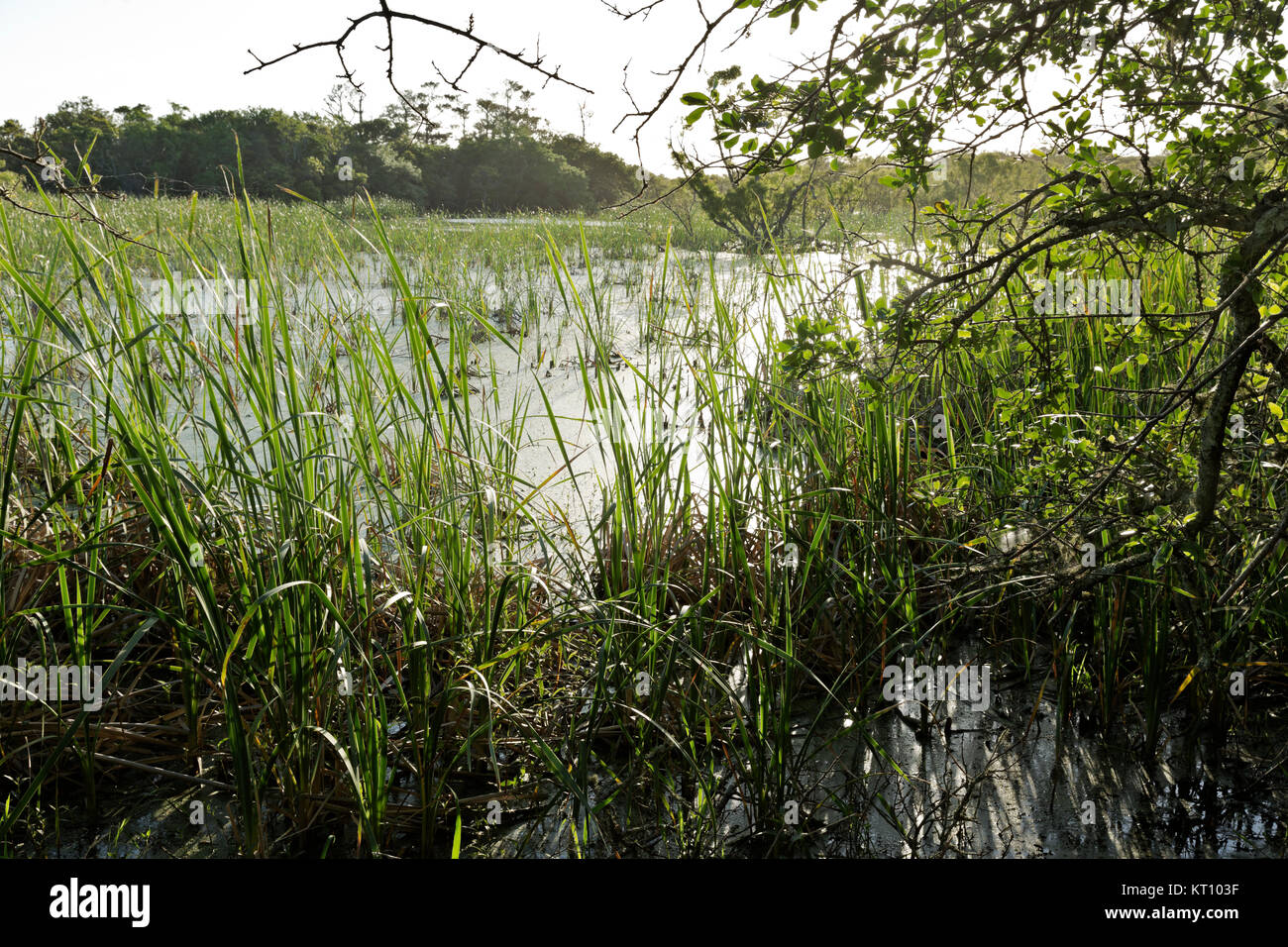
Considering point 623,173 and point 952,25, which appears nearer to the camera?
point 952,25

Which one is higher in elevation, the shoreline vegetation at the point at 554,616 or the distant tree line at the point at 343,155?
the distant tree line at the point at 343,155

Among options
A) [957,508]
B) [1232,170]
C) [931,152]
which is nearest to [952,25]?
[931,152]

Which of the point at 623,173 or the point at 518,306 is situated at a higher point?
the point at 623,173

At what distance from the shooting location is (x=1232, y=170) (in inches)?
50.9

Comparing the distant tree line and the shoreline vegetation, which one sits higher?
the distant tree line

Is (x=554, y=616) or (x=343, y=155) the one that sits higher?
(x=343, y=155)

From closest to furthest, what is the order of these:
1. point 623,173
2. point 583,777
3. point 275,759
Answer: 1. point 583,777
2. point 275,759
3. point 623,173

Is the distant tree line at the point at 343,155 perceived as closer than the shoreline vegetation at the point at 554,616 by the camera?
No

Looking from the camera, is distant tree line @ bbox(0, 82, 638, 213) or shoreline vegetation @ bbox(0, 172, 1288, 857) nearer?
shoreline vegetation @ bbox(0, 172, 1288, 857)

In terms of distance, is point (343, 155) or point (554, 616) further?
point (343, 155)

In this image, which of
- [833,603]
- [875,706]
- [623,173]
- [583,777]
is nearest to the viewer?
[583,777]
